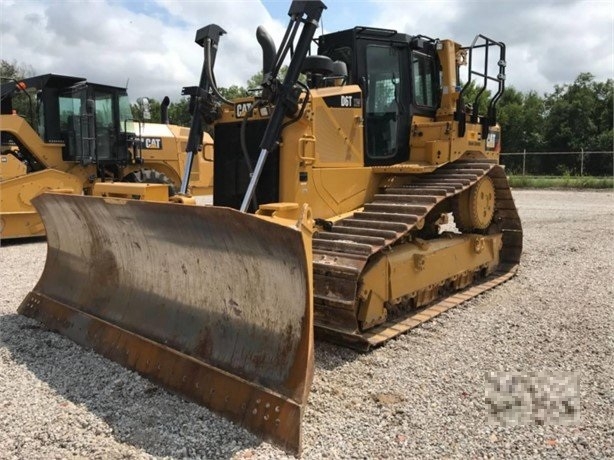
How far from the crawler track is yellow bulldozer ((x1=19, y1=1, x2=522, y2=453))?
0.02 meters

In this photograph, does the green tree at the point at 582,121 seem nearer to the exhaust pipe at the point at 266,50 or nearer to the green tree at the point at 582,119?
the green tree at the point at 582,119

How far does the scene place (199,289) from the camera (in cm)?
409

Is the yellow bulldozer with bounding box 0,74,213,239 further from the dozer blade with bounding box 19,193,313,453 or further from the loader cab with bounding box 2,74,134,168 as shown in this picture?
the dozer blade with bounding box 19,193,313,453

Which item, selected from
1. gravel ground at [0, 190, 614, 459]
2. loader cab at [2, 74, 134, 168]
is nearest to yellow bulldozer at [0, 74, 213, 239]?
loader cab at [2, 74, 134, 168]

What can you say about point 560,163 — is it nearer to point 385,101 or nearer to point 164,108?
point 164,108

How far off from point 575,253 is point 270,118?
615cm

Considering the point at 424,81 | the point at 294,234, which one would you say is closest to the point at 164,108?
the point at 424,81

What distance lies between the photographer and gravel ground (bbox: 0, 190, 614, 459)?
10.3ft

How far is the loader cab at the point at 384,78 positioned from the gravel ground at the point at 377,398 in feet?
6.33

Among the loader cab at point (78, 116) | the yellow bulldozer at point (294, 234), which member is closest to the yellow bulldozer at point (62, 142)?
the loader cab at point (78, 116)

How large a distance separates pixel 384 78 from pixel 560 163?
29.9 meters

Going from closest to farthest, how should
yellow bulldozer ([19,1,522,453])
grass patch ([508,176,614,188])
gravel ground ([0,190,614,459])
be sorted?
gravel ground ([0,190,614,459]) < yellow bulldozer ([19,1,522,453]) < grass patch ([508,176,614,188])

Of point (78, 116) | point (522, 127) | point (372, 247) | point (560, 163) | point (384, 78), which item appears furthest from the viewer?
point (522, 127)

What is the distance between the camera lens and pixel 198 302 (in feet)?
13.5
